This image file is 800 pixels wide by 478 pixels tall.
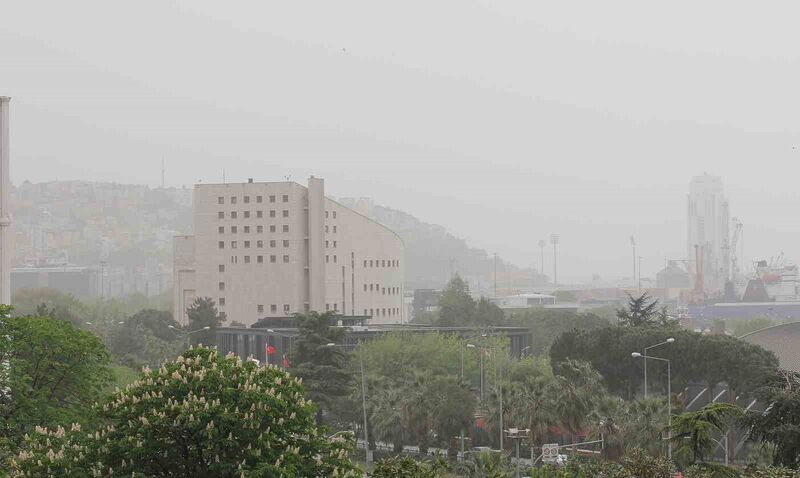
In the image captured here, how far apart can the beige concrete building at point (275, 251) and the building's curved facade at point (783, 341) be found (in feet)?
188

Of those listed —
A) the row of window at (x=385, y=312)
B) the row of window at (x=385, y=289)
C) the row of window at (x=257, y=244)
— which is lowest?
the row of window at (x=385, y=312)

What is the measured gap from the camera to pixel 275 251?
6511 inches

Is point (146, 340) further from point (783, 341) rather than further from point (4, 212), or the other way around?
point (4, 212)

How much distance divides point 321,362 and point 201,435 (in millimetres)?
58374

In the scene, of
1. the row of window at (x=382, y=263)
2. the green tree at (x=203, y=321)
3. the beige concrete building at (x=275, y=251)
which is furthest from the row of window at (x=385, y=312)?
the green tree at (x=203, y=321)

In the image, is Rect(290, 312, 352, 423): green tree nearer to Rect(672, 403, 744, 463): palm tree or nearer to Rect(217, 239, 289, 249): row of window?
Rect(672, 403, 744, 463): palm tree

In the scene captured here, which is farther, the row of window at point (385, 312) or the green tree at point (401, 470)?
the row of window at point (385, 312)

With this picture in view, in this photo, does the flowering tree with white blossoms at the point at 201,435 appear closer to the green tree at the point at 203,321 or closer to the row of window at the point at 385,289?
the green tree at the point at 203,321

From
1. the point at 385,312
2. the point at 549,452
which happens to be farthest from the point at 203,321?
the point at 549,452

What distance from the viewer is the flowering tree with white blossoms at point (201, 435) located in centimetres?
2969

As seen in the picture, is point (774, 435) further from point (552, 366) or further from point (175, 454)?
point (552, 366)

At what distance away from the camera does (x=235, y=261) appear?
168000 millimetres

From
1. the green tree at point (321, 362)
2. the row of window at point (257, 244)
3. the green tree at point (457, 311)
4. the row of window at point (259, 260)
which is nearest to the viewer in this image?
the green tree at point (321, 362)

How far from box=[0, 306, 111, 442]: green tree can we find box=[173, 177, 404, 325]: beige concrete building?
11651cm
